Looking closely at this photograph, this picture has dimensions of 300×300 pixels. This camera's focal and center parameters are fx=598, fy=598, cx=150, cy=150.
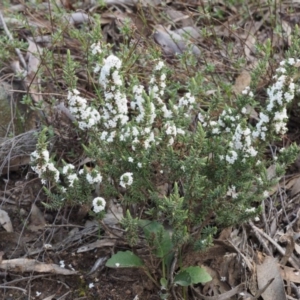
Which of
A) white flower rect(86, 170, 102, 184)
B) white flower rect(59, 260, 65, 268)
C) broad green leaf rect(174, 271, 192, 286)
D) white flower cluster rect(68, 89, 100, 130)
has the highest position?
white flower cluster rect(68, 89, 100, 130)

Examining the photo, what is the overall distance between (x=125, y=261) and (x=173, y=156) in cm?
54

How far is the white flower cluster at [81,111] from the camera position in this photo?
2.46 metres

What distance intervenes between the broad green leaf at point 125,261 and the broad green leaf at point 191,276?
179mm

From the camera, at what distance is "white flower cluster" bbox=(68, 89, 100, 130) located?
96.8 inches

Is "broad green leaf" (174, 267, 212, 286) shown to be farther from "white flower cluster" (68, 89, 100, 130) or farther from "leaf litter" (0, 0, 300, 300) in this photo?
"white flower cluster" (68, 89, 100, 130)

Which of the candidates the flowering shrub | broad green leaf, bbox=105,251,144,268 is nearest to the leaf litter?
broad green leaf, bbox=105,251,144,268

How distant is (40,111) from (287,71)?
5.38ft

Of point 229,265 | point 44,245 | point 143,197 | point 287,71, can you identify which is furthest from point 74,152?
point 287,71

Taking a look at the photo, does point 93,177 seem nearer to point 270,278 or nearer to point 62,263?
point 62,263

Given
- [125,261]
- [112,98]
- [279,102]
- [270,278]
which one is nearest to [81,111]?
[112,98]

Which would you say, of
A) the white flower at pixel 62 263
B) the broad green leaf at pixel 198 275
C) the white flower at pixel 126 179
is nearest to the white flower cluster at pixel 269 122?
the white flower at pixel 126 179

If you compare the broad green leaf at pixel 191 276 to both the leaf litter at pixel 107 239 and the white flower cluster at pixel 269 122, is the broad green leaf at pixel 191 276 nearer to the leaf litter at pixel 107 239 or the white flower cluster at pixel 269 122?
the leaf litter at pixel 107 239

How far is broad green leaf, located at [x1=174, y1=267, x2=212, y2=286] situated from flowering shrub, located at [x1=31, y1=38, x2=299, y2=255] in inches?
5.2

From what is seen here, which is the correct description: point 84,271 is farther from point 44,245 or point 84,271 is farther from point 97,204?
point 97,204
